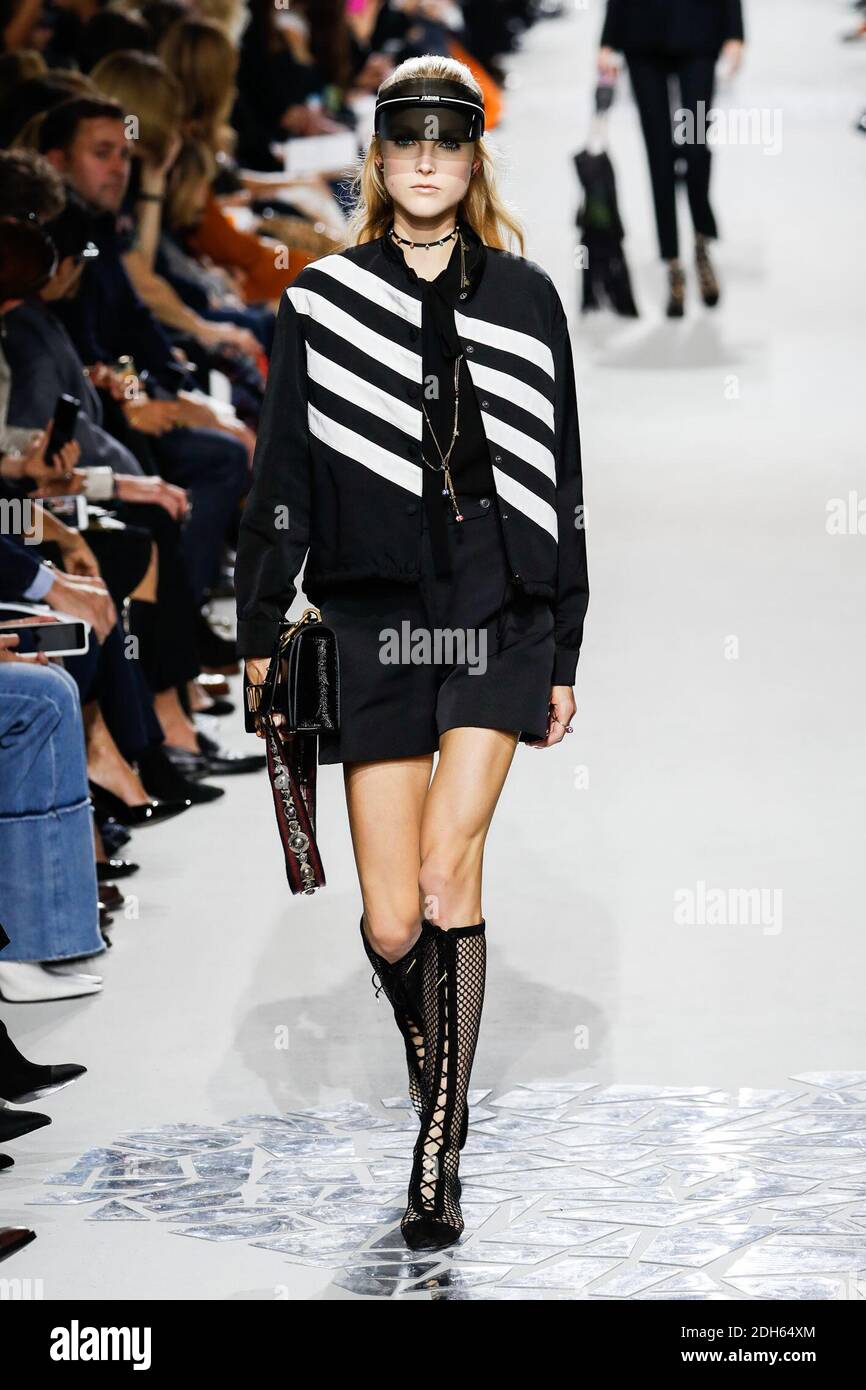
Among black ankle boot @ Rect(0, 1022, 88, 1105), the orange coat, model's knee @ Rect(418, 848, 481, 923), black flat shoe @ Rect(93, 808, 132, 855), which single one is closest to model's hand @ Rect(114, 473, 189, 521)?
black flat shoe @ Rect(93, 808, 132, 855)

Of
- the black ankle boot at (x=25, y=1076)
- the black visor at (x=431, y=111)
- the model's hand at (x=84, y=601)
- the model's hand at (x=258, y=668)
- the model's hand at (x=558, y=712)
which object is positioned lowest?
the black ankle boot at (x=25, y=1076)

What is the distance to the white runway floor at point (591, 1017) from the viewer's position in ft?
9.49

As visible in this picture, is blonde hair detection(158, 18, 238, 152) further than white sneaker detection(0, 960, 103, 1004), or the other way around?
blonde hair detection(158, 18, 238, 152)

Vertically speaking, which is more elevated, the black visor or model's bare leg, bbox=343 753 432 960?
the black visor

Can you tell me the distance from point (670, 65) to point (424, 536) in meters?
6.72

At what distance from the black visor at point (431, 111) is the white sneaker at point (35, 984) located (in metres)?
1.63

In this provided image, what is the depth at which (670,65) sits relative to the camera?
9.19m

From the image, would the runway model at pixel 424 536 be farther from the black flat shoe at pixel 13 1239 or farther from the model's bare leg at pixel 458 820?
the black flat shoe at pixel 13 1239

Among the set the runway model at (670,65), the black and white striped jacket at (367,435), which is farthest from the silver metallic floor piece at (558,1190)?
the runway model at (670,65)

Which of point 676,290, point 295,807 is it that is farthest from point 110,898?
point 676,290

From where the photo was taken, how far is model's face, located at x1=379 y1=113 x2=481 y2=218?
292 centimetres

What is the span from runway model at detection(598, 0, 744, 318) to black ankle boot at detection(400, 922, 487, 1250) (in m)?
6.55

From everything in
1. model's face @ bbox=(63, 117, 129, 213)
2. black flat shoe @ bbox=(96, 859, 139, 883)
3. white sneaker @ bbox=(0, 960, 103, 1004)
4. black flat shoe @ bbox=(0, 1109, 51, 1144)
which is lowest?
black flat shoe @ bbox=(0, 1109, 51, 1144)

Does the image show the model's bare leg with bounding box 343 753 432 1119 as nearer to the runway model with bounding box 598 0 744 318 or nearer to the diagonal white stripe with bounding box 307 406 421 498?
the diagonal white stripe with bounding box 307 406 421 498
